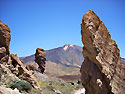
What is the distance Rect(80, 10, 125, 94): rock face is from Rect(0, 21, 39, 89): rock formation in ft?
28.1

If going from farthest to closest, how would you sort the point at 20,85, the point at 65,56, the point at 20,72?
the point at 65,56 → the point at 20,72 → the point at 20,85

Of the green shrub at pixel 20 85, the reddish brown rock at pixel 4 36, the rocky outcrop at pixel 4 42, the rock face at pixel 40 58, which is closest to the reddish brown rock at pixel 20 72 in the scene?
the rocky outcrop at pixel 4 42

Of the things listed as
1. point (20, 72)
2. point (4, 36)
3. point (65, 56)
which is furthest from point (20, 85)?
point (65, 56)

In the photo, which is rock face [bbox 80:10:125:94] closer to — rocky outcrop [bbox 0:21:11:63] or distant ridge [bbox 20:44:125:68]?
rocky outcrop [bbox 0:21:11:63]

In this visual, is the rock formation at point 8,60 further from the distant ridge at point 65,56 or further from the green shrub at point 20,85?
the distant ridge at point 65,56

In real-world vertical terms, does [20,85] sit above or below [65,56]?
below

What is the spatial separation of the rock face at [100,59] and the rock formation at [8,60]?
856 centimetres

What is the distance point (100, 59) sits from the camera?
659 cm

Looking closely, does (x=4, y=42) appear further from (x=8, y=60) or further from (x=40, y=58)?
(x=40, y=58)

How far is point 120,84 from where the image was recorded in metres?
6.61

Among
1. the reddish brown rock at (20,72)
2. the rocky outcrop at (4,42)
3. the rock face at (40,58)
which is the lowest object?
the reddish brown rock at (20,72)

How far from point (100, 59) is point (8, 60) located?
33.3ft

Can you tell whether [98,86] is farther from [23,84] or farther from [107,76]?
[23,84]

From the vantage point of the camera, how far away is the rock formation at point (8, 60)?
1311cm
